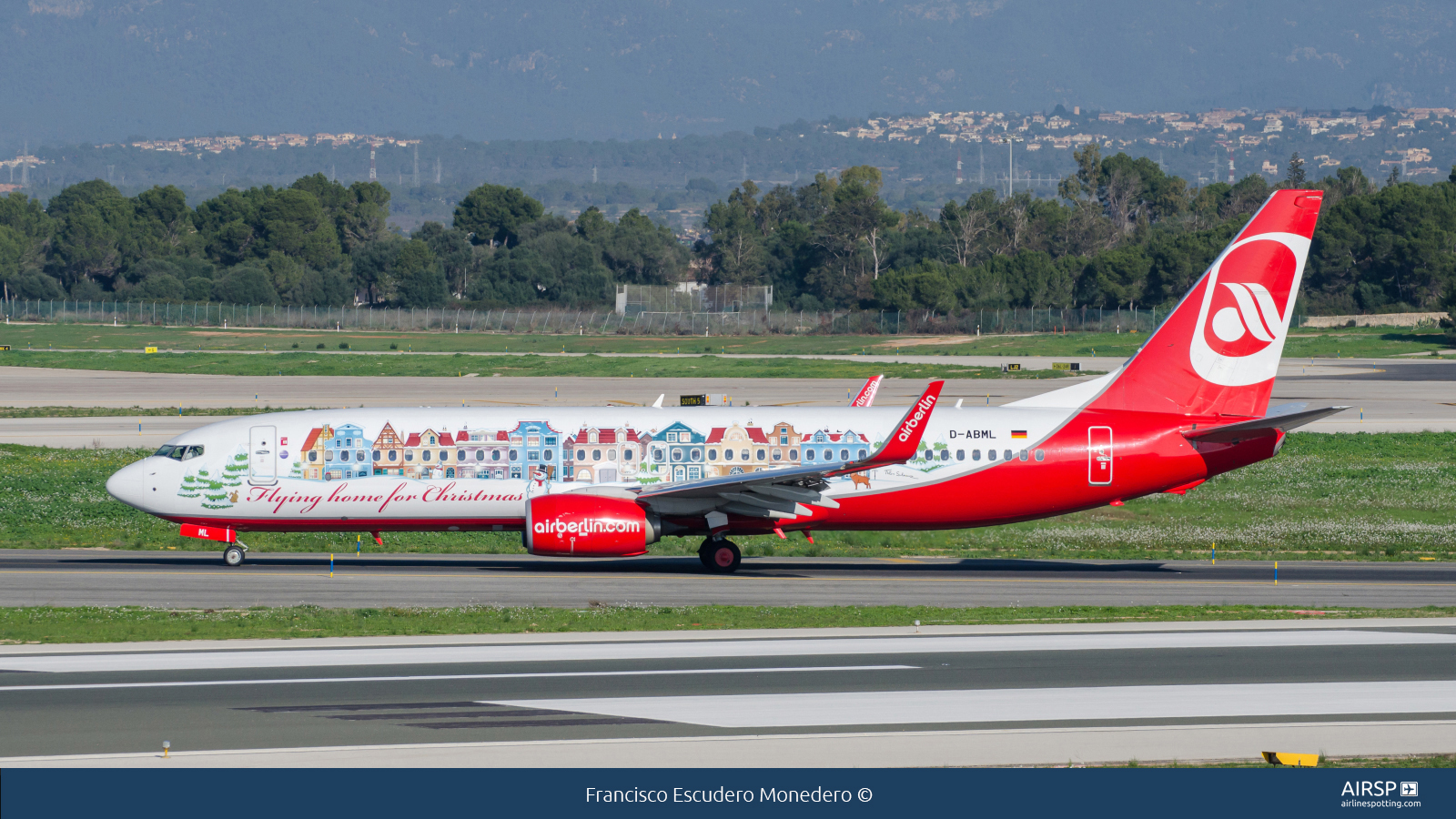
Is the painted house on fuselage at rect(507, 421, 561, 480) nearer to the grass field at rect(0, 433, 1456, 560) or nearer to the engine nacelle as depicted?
the engine nacelle

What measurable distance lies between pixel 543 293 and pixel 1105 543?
154846 mm

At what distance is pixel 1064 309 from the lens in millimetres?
152000

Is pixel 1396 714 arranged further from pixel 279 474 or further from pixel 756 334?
pixel 756 334

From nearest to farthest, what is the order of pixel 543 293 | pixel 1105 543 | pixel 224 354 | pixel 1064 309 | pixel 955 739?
pixel 955 739, pixel 1105 543, pixel 224 354, pixel 1064 309, pixel 543 293

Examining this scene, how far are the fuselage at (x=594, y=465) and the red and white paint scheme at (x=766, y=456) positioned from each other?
0.04 metres

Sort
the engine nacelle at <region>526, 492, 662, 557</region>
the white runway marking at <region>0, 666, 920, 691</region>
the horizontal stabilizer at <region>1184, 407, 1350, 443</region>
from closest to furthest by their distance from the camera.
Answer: the white runway marking at <region>0, 666, 920, 691</region> < the engine nacelle at <region>526, 492, 662, 557</region> < the horizontal stabilizer at <region>1184, 407, 1350, 443</region>

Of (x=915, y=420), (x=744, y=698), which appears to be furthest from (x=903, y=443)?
(x=744, y=698)

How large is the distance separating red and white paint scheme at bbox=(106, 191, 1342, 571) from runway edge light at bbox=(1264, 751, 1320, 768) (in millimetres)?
15074

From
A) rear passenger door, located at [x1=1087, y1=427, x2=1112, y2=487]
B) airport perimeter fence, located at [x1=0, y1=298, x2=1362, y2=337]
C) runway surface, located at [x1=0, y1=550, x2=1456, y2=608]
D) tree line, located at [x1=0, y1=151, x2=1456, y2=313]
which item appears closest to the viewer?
runway surface, located at [x1=0, y1=550, x2=1456, y2=608]

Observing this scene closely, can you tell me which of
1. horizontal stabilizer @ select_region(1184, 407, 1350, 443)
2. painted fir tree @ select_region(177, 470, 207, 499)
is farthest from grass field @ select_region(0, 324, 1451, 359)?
painted fir tree @ select_region(177, 470, 207, 499)

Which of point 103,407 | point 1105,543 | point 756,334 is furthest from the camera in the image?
point 756,334

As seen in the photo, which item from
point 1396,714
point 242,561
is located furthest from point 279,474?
point 1396,714

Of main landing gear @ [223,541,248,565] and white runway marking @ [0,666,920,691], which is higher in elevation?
white runway marking @ [0,666,920,691]

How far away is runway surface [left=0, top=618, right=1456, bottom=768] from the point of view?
16953 mm
